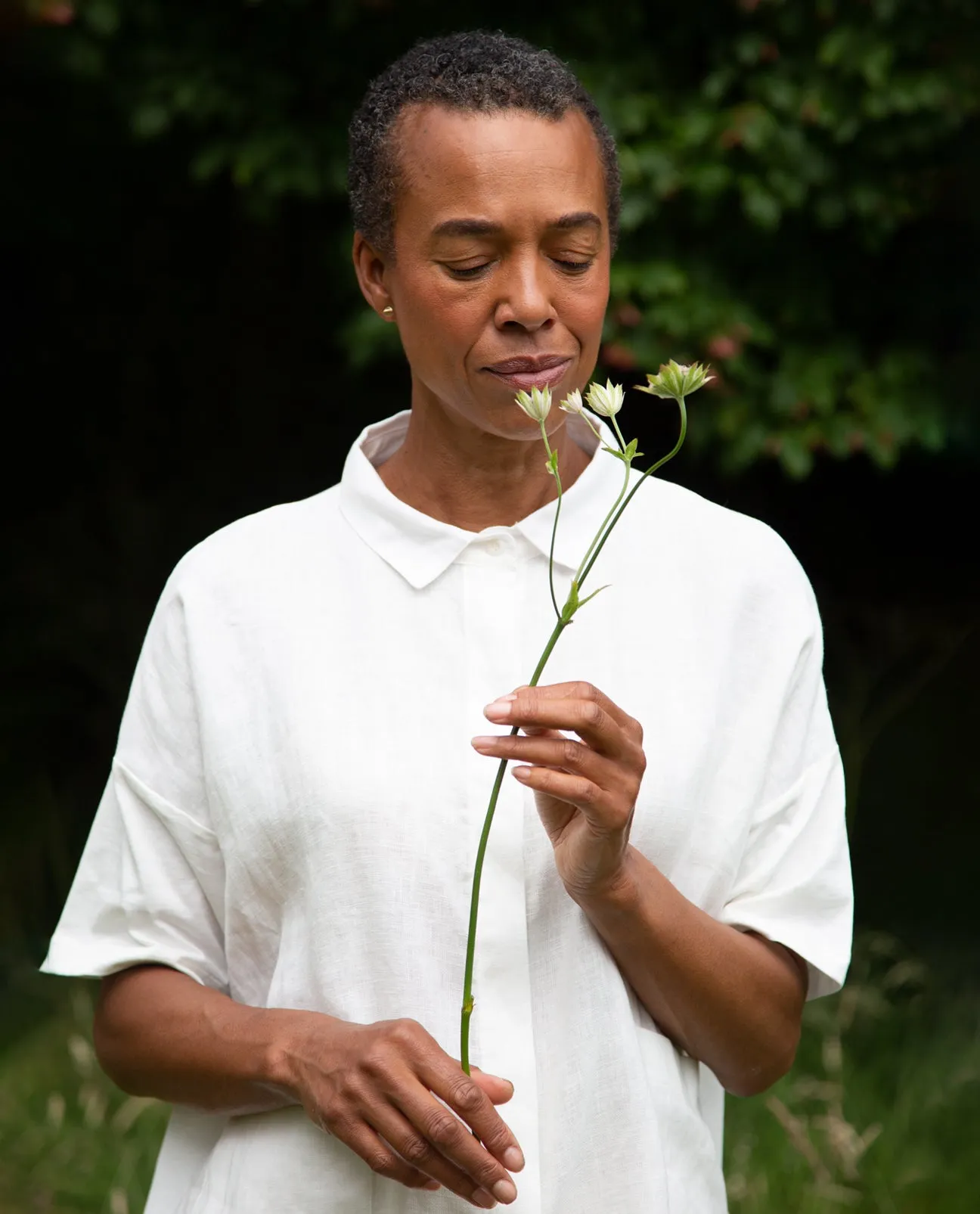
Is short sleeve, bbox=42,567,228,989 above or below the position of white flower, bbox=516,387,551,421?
below

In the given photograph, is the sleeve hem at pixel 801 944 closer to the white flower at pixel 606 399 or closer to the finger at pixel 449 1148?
the finger at pixel 449 1148

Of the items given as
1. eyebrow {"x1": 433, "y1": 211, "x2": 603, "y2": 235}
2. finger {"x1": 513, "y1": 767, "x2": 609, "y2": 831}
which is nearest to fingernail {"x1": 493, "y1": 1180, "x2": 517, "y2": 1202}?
finger {"x1": 513, "y1": 767, "x2": 609, "y2": 831}

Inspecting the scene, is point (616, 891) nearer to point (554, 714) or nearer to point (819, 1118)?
point (554, 714)

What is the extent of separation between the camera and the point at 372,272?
7.13 ft

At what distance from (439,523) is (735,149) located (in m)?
1.88

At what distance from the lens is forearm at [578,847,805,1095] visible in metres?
1.86

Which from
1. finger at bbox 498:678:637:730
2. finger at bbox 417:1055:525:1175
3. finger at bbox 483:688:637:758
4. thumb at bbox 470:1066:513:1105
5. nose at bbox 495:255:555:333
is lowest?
finger at bbox 417:1055:525:1175

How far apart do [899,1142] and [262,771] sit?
2397 millimetres

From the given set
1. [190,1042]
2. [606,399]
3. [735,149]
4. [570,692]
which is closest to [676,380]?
[606,399]

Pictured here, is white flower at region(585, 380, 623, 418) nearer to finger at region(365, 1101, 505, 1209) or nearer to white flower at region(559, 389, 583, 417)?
white flower at region(559, 389, 583, 417)

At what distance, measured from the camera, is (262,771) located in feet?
6.55

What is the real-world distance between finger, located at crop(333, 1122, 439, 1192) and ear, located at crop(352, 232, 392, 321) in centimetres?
101

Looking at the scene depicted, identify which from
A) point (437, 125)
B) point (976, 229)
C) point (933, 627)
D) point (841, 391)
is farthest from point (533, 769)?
point (933, 627)

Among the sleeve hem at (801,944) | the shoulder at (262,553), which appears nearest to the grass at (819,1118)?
the sleeve hem at (801,944)
